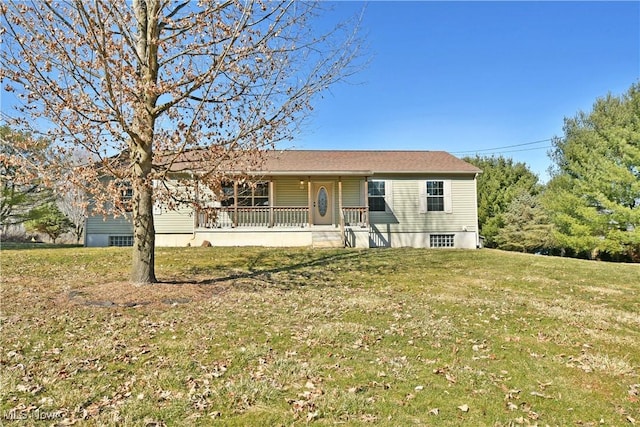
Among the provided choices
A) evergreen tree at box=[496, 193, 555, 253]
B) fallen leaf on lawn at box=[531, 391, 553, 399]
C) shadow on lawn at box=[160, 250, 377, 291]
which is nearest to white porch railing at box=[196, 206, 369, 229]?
shadow on lawn at box=[160, 250, 377, 291]

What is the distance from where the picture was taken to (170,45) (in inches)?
289

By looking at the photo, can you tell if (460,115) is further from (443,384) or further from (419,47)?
(443,384)

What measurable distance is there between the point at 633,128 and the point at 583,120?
10035 mm

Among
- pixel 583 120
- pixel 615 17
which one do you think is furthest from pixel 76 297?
pixel 583 120

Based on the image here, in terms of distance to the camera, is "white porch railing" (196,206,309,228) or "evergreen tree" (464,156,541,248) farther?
"evergreen tree" (464,156,541,248)

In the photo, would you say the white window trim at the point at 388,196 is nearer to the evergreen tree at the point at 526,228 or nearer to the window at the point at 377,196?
the window at the point at 377,196

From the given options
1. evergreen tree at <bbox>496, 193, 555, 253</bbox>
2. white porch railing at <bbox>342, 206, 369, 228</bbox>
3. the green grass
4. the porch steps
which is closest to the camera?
the green grass

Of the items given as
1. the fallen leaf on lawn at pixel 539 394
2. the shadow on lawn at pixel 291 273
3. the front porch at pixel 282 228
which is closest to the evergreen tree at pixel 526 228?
the front porch at pixel 282 228

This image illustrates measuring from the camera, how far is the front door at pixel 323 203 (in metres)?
18.2

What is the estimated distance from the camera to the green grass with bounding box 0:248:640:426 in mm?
3346

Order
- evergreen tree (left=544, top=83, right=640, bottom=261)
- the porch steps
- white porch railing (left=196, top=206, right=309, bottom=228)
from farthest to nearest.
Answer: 1. evergreen tree (left=544, top=83, right=640, bottom=261)
2. white porch railing (left=196, top=206, right=309, bottom=228)
3. the porch steps

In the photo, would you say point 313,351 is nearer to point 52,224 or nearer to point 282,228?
point 282,228

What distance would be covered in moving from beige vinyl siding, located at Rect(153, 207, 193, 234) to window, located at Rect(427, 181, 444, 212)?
11026mm

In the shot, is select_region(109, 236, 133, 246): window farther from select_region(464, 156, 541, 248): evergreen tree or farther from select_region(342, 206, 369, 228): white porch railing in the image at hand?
select_region(464, 156, 541, 248): evergreen tree
